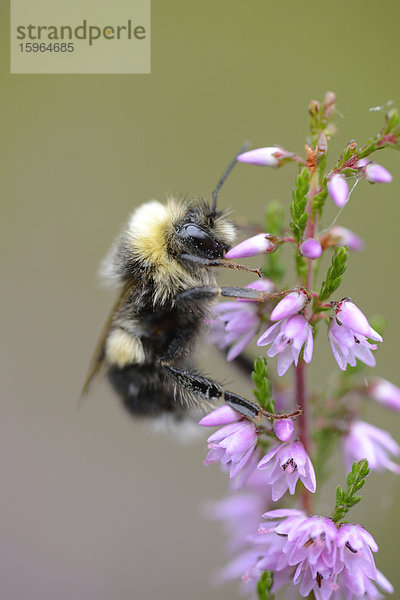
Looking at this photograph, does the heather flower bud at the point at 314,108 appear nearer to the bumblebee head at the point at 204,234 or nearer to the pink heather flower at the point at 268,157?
the pink heather flower at the point at 268,157

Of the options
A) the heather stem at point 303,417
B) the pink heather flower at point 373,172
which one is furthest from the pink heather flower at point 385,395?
the pink heather flower at point 373,172

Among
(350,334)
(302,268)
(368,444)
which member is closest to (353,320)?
(350,334)

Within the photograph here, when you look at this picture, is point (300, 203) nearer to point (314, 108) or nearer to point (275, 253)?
point (314, 108)

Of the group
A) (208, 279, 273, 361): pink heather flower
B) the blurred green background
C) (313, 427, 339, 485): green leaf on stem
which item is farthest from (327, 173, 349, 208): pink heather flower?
the blurred green background

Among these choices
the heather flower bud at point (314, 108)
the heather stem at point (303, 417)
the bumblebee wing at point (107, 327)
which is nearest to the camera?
the heather flower bud at point (314, 108)

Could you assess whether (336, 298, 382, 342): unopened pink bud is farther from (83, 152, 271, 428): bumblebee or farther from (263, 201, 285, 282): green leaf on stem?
(83, 152, 271, 428): bumblebee

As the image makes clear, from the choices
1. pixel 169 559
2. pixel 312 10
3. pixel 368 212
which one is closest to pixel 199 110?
pixel 312 10
